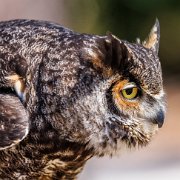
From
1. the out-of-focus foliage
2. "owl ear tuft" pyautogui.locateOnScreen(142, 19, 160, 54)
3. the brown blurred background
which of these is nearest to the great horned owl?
"owl ear tuft" pyautogui.locateOnScreen(142, 19, 160, 54)

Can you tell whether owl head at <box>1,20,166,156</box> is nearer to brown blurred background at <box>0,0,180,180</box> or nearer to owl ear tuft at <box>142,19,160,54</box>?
owl ear tuft at <box>142,19,160,54</box>

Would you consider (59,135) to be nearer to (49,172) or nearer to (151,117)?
(49,172)

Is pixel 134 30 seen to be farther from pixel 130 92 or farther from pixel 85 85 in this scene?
pixel 85 85

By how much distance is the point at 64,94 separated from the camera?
397cm

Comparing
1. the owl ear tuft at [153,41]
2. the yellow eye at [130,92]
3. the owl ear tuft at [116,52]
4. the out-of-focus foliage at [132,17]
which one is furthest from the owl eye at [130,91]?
the out-of-focus foliage at [132,17]

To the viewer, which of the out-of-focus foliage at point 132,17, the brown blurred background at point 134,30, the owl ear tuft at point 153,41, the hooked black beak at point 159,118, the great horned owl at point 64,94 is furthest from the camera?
the out-of-focus foliage at point 132,17

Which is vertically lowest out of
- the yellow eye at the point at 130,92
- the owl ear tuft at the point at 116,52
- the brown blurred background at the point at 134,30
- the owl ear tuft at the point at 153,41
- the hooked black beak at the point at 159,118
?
the hooked black beak at the point at 159,118

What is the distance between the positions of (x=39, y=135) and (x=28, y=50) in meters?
0.46

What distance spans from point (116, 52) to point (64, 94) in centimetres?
35

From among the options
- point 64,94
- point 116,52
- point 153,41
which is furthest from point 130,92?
point 153,41

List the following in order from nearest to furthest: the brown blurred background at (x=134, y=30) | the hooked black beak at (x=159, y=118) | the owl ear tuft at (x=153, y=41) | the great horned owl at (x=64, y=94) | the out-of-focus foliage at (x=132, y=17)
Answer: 1. the great horned owl at (x=64, y=94)
2. the hooked black beak at (x=159, y=118)
3. the owl ear tuft at (x=153, y=41)
4. the brown blurred background at (x=134, y=30)
5. the out-of-focus foliage at (x=132, y=17)

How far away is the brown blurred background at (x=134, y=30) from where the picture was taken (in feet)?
28.9

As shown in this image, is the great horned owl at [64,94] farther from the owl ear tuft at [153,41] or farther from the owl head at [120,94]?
the owl ear tuft at [153,41]

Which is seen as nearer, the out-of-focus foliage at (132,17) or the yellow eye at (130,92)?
the yellow eye at (130,92)
